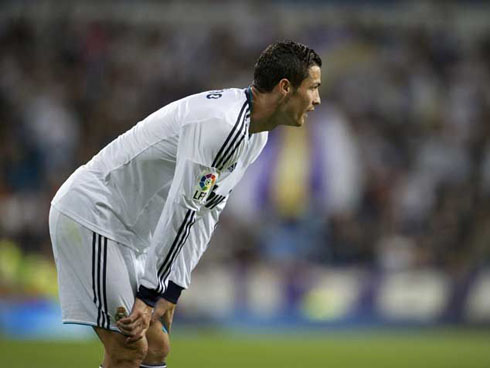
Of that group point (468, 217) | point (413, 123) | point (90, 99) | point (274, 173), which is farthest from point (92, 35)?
point (468, 217)

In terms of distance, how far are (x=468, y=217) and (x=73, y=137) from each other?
554cm

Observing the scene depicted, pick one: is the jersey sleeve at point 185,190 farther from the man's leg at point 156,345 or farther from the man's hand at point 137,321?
the man's leg at point 156,345

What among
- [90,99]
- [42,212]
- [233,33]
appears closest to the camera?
[42,212]

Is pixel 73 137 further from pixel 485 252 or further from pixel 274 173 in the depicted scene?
pixel 485 252

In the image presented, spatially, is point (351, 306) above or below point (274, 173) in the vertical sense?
below

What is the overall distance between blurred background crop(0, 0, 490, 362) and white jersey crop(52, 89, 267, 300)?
6880mm

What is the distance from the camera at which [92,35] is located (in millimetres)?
15047

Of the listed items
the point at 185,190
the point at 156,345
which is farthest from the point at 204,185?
the point at 156,345

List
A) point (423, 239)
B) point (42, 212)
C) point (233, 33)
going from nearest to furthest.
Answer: point (42, 212), point (423, 239), point (233, 33)

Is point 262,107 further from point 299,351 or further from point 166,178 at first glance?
point 299,351

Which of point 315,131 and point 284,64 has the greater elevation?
point 284,64

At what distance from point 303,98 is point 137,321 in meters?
1.31

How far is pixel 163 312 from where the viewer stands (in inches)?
204

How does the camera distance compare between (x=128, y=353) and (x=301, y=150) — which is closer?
(x=128, y=353)
